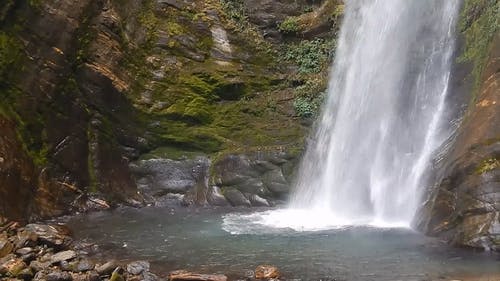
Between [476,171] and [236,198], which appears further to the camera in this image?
[236,198]

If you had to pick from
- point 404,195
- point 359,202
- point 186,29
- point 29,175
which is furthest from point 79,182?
point 404,195

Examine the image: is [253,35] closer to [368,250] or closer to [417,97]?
[417,97]

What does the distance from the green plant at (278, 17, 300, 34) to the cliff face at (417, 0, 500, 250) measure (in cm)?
892

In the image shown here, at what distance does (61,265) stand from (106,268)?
95 cm

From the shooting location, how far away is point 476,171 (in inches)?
412

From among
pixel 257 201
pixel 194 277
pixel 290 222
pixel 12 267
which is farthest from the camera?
pixel 257 201

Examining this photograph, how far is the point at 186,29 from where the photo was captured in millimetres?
19672

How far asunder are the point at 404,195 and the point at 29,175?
32.4ft

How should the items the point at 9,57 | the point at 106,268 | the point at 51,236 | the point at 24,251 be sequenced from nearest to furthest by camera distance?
1. the point at 106,268
2. the point at 24,251
3. the point at 51,236
4. the point at 9,57

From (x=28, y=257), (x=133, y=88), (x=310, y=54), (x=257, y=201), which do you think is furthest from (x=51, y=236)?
(x=310, y=54)

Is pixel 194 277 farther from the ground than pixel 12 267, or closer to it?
farther from the ground

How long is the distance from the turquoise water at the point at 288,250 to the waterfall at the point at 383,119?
2.16 metres

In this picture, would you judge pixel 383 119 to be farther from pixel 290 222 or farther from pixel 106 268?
pixel 106 268

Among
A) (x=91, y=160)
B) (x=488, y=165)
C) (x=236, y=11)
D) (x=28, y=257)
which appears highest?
(x=236, y=11)
